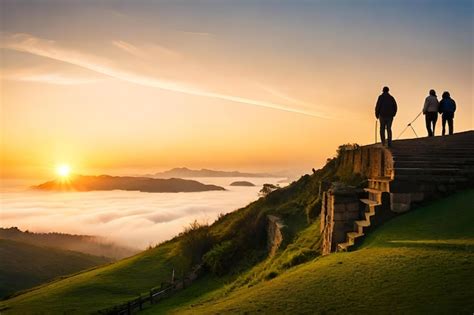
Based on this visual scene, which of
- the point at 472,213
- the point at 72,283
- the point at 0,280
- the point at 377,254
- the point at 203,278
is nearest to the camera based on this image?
the point at 377,254

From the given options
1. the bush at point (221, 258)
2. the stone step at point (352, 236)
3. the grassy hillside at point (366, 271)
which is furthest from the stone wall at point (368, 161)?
the bush at point (221, 258)

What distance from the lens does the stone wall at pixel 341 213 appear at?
15.6 metres

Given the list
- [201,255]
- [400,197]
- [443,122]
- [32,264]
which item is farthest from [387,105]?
[32,264]

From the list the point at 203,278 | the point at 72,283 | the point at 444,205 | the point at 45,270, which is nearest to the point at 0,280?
the point at 45,270

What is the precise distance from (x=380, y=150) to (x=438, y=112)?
6412 millimetres

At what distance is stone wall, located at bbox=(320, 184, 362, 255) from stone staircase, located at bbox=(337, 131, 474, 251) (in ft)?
0.82

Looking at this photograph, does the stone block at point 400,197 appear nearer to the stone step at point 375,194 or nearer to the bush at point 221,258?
the stone step at point 375,194

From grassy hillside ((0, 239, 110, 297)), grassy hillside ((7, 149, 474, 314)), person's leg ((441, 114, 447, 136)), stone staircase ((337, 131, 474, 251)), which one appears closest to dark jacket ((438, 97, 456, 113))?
person's leg ((441, 114, 447, 136))

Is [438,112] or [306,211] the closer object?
[438,112]

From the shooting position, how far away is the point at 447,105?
22484 mm

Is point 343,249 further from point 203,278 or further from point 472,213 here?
point 203,278

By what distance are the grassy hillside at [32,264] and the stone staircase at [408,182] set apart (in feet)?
363

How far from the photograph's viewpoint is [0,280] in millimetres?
115000

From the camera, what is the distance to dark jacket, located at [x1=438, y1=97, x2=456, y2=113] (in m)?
22.5
